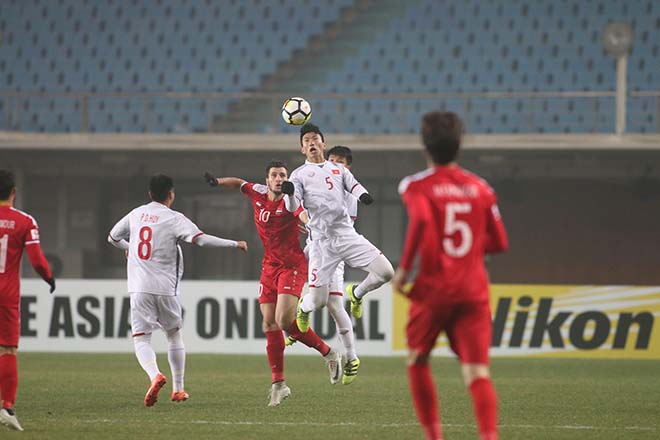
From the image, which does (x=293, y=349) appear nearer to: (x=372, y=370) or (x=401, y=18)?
(x=372, y=370)

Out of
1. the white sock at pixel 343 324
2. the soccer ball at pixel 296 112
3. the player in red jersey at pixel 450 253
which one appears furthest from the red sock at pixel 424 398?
the soccer ball at pixel 296 112

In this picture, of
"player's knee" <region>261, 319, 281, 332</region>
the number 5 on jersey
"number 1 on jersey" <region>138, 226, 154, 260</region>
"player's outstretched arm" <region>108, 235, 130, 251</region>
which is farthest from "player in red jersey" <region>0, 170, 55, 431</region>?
the number 5 on jersey

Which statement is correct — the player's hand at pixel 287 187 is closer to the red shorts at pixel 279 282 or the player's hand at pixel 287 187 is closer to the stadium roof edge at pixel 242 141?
the red shorts at pixel 279 282

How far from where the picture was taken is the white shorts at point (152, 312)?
9.58 meters

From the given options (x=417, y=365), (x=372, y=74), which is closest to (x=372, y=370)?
(x=417, y=365)

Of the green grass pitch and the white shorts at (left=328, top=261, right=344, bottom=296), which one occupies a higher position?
the white shorts at (left=328, top=261, right=344, bottom=296)

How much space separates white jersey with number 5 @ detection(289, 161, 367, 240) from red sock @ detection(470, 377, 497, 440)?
457 centimetres

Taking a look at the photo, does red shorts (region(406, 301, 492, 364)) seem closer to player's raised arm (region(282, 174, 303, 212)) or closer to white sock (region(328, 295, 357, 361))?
player's raised arm (region(282, 174, 303, 212))

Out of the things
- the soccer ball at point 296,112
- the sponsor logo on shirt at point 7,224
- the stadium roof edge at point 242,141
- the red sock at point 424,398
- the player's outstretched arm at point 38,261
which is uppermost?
the soccer ball at point 296,112

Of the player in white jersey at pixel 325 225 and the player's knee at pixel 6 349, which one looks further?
the player in white jersey at pixel 325 225

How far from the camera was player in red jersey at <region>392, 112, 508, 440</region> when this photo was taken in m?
5.67

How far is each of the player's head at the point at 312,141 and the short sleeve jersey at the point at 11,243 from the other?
9.78ft

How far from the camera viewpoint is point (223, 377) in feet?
42.3

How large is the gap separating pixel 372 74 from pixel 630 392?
1287 cm
